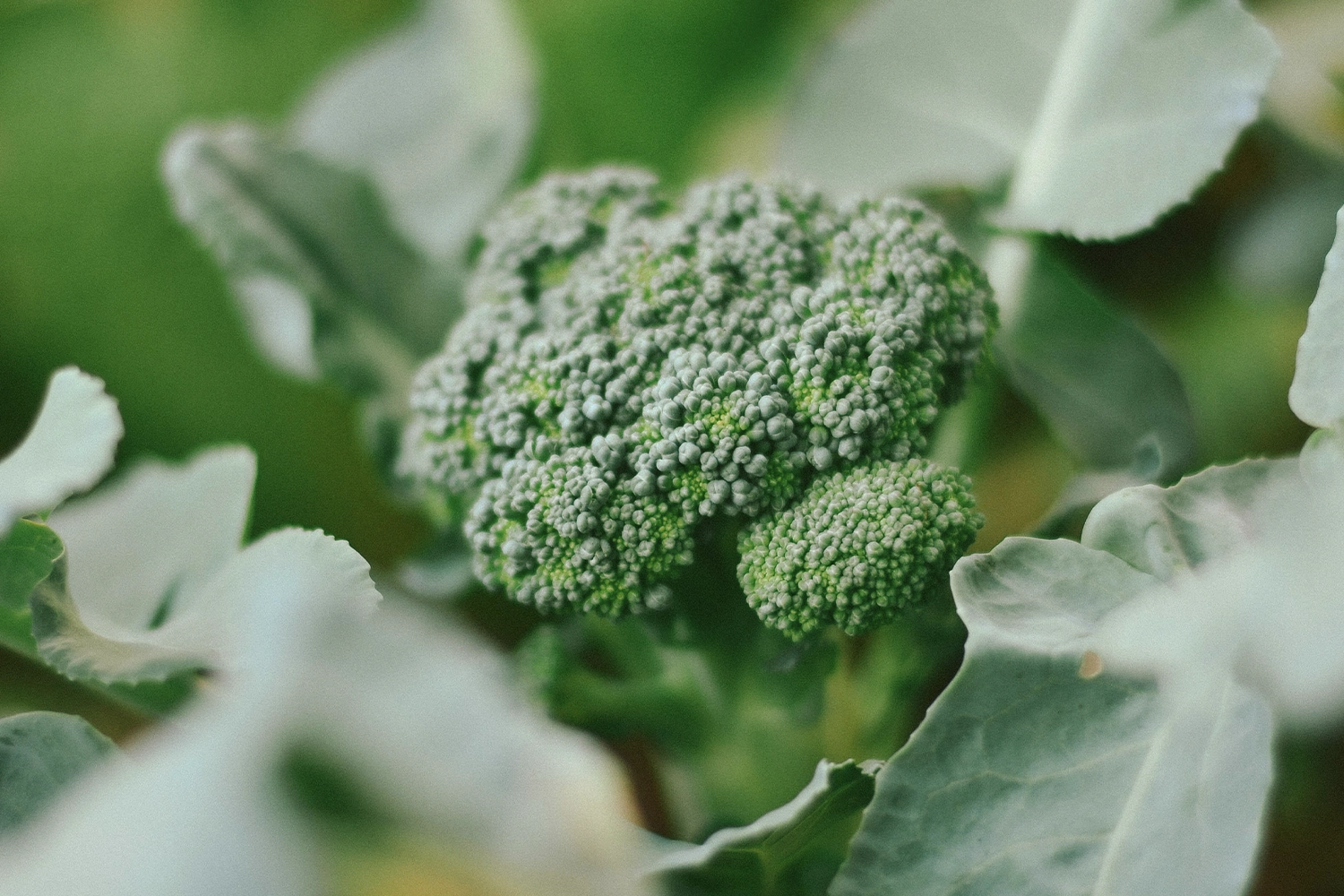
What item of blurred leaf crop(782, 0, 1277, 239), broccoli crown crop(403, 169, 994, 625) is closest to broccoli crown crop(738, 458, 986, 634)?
broccoli crown crop(403, 169, 994, 625)

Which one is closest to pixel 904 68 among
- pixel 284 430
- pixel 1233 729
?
pixel 1233 729

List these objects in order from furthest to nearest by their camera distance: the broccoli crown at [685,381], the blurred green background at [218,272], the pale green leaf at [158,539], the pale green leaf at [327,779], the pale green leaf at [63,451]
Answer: the blurred green background at [218,272] < the pale green leaf at [158,539] < the broccoli crown at [685,381] < the pale green leaf at [63,451] < the pale green leaf at [327,779]

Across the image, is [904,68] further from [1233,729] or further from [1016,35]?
[1233,729]

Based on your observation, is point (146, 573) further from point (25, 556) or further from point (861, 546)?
point (861, 546)

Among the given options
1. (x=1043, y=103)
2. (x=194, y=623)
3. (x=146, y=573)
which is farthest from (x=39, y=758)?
(x=1043, y=103)

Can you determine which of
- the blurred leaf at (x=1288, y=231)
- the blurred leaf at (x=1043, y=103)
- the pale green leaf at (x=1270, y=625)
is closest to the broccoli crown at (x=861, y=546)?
the pale green leaf at (x=1270, y=625)

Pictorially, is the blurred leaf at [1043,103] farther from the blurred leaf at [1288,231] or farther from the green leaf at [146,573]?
the green leaf at [146,573]

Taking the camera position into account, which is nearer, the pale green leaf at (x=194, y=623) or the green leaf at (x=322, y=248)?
the pale green leaf at (x=194, y=623)
